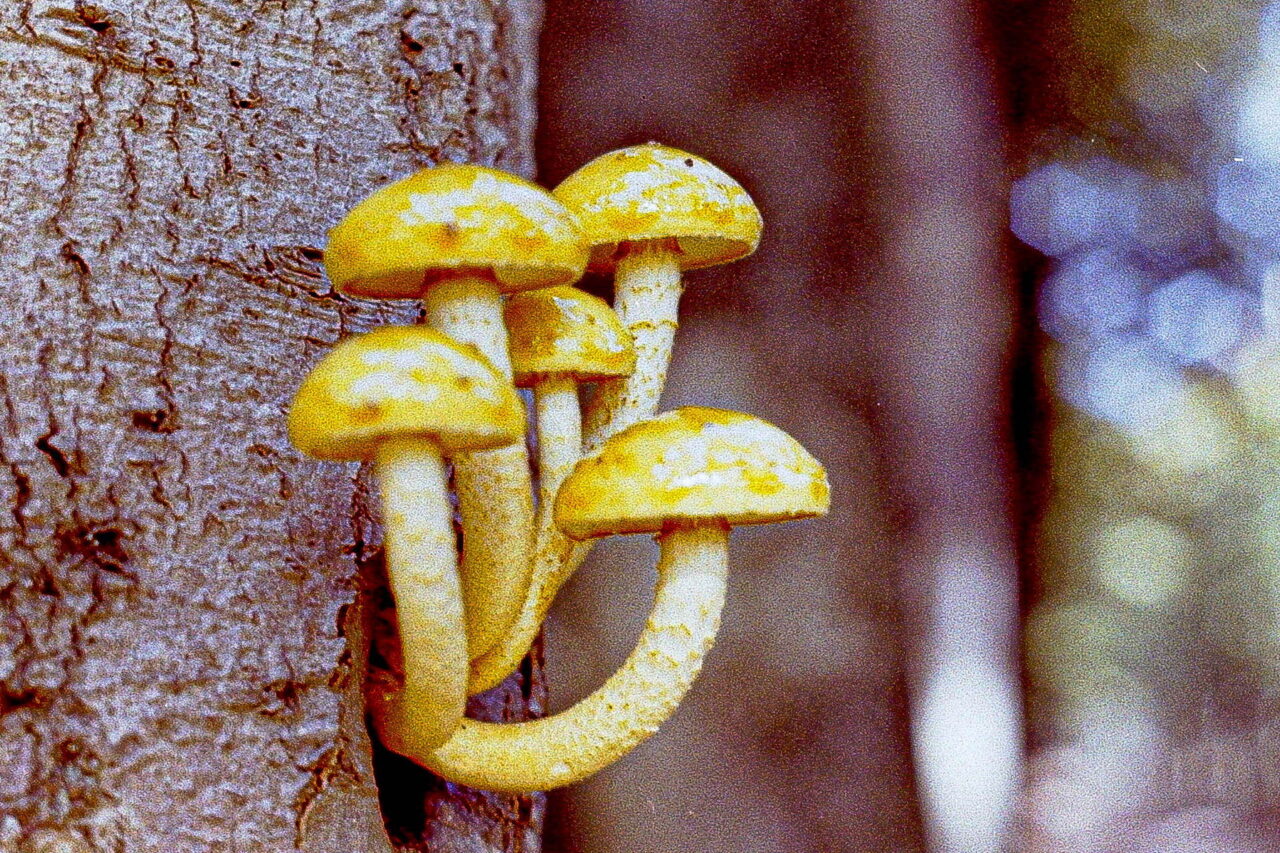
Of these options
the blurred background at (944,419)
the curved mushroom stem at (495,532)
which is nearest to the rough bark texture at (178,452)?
the curved mushroom stem at (495,532)

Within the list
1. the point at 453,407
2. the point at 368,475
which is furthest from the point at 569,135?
the point at 453,407

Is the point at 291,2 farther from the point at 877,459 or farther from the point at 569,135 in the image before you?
the point at 877,459

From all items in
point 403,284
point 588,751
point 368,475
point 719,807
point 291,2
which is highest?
point 291,2

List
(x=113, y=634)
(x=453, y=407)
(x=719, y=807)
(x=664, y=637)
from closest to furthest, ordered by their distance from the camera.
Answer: (x=453, y=407) < (x=113, y=634) < (x=664, y=637) < (x=719, y=807)

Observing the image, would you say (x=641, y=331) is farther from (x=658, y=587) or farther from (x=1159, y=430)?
(x=1159, y=430)

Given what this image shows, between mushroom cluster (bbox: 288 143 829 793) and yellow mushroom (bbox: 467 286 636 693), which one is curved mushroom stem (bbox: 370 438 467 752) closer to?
mushroom cluster (bbox: 288 143 829 793)

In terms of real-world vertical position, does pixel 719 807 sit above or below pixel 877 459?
below

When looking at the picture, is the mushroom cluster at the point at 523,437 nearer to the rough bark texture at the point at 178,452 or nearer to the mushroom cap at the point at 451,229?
the mushroom cap at the point at 451,229

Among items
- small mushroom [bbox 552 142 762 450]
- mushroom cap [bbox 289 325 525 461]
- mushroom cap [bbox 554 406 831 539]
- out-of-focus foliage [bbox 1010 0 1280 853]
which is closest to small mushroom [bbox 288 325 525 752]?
mushroom cap [bbox 289 325 525 461]
